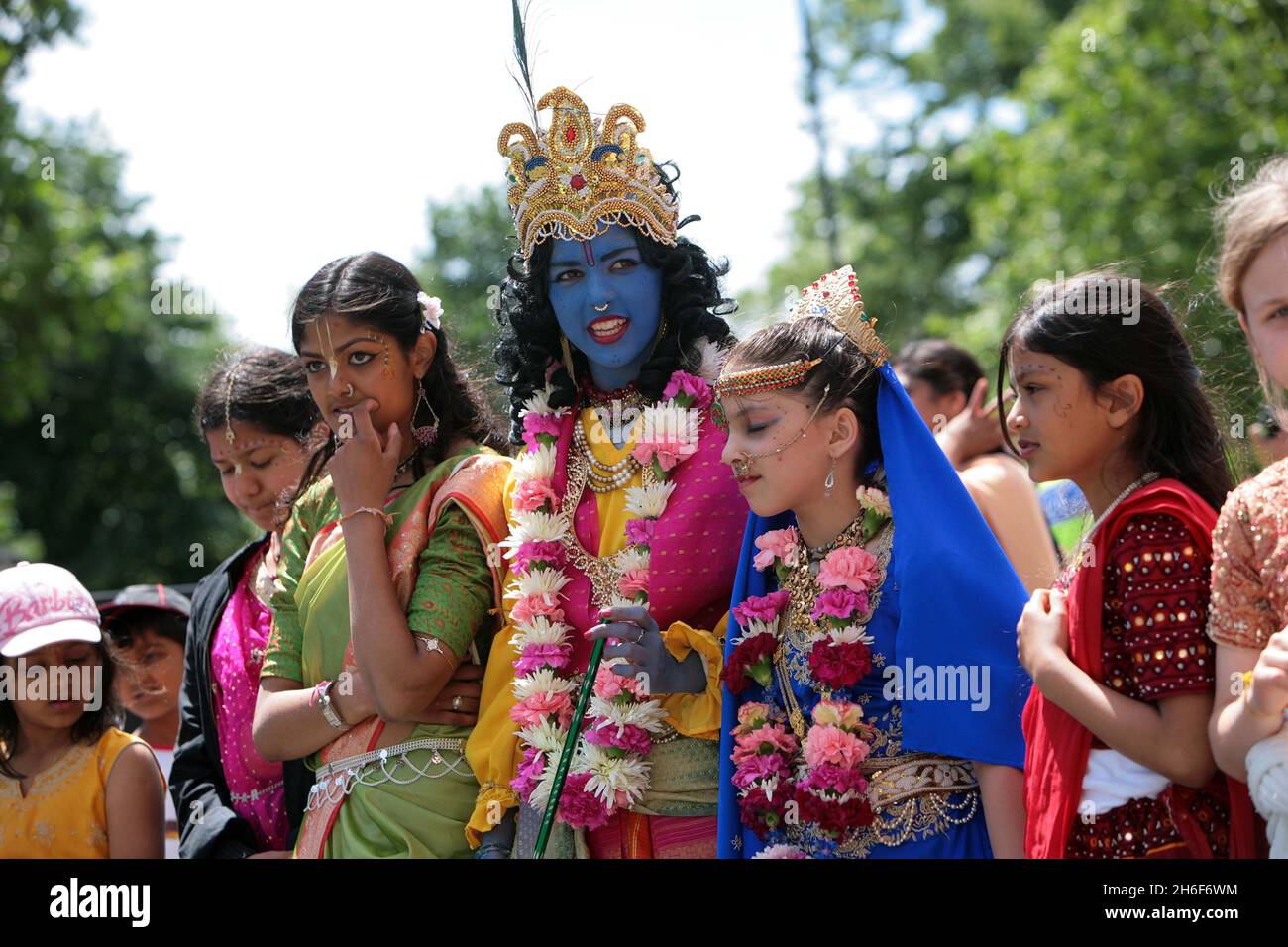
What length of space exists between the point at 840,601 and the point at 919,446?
41cm

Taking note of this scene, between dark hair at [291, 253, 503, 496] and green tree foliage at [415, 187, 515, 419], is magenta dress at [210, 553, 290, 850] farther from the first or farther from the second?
green tree foliage at [415, 187, 515, 419]

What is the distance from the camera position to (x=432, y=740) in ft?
11.8

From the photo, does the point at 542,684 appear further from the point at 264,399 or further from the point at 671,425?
the point at 264,399

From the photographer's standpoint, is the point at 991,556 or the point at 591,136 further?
the point at 591,136

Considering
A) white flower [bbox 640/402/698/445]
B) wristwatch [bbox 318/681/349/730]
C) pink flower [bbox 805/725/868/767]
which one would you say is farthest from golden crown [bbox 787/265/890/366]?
wristwatch [bbox 318/681/349/730]

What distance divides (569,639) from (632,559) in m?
0.28

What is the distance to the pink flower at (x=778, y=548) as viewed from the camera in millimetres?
3373

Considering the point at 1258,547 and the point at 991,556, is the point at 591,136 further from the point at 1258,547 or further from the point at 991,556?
the point at 1258,547

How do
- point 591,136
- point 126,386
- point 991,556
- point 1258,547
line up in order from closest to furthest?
point 1258,547
point 991,556
point 591,136
point 126,386

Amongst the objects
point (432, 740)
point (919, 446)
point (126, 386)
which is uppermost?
point (126, 386)

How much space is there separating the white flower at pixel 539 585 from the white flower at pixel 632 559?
16cm

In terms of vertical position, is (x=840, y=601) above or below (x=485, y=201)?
below

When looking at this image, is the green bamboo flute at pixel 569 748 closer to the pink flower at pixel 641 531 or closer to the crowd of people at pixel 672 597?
the crowd of people at pixel 672 597
